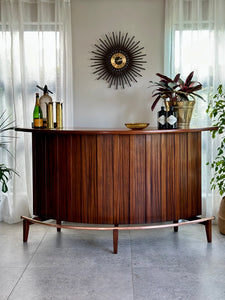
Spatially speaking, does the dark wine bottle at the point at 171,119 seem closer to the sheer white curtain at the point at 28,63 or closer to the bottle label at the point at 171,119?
the bottle label at the point at 171,119

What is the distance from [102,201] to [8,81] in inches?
74.2

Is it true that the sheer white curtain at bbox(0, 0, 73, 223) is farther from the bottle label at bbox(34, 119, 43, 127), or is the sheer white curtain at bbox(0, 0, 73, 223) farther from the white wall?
the bottle label at bbox(34, 119, 43, 127)

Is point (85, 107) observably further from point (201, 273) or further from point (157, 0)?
point (201, 273)

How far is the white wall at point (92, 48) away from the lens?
4215mm

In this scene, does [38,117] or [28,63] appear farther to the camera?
[28,63]

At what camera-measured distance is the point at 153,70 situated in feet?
13.9

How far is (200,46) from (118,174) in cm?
183

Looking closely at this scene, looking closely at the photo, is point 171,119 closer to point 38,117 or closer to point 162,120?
point 162,120

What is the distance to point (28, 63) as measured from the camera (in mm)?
4199

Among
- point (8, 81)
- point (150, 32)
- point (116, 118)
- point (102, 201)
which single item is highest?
point (150, 32)

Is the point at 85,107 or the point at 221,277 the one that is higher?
the point at 85,107

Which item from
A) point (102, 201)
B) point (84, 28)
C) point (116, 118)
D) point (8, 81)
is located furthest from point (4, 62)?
point (102, 201)

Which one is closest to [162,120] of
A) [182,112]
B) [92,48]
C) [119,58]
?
[182,112]

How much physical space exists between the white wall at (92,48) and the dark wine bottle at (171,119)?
3.08 feet
